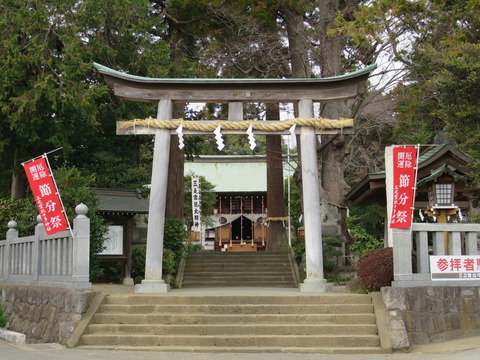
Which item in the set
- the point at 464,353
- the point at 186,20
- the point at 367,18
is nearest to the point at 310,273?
the point at 464,353

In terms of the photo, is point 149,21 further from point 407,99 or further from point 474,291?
point 474,291

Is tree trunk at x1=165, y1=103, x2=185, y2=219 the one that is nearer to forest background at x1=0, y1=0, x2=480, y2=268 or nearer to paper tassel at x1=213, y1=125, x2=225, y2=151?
Answer: forest background at x1=0, y1=0, x2=480, y2=268

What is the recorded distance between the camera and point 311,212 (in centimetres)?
1384

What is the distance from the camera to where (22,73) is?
56.5 ft

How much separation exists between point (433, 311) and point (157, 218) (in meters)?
6.08

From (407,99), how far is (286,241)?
23.2 feet

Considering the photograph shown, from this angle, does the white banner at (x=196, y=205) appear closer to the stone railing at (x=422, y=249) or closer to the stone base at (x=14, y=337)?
the stone base at (x=14, y=337)

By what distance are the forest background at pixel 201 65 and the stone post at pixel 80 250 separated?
5214mm

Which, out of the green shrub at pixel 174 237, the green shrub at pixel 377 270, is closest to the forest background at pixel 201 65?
the green shrub at pixel 174 237

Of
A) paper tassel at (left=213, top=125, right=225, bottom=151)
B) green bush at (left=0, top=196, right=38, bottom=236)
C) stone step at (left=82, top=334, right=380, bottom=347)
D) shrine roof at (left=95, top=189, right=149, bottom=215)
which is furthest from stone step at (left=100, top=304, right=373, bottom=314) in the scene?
shrine roof at (left=95, top=189, right=149, bottom=215)

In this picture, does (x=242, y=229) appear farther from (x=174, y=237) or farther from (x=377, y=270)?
(x=377, y=270)

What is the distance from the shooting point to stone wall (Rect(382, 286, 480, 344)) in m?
10.5

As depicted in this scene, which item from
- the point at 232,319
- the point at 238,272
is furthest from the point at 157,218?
the point at 238,272

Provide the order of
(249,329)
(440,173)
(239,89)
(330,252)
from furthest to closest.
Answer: (330,252), (239,89), (440,173), (249,329)
